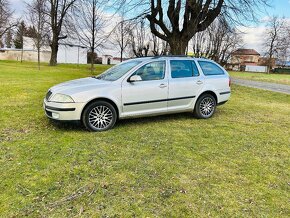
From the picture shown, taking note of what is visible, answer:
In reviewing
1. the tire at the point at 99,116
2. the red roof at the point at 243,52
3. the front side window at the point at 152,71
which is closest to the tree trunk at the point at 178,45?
the front side window at the point at 152,71

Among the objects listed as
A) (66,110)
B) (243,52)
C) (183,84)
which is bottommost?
(66,110)

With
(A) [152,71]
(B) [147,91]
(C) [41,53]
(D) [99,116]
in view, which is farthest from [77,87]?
(C) [41,53]

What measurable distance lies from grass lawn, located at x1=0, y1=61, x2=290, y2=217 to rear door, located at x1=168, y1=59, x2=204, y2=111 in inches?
22.8

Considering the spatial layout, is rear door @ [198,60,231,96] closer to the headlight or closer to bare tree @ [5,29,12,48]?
the headlight

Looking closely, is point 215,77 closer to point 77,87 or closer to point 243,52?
point 77,87

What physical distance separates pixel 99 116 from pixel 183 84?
2.33m

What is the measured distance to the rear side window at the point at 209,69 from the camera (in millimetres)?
7176

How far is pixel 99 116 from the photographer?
18.7 ft

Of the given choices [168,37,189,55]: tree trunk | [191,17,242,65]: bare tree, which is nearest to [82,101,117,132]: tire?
[168,37,189,55]: tree trunk

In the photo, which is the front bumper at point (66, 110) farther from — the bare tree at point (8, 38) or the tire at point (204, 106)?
the bare tree at point (8, 38)

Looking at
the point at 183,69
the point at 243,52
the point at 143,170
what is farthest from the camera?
the point at 243,52

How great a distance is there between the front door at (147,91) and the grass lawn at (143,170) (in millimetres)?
425

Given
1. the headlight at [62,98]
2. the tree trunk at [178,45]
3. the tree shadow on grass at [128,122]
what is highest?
the tree trunk at [178,45]

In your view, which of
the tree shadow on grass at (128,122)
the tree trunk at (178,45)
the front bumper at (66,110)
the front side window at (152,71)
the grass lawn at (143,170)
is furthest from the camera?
the tree trunk at (178,45)
